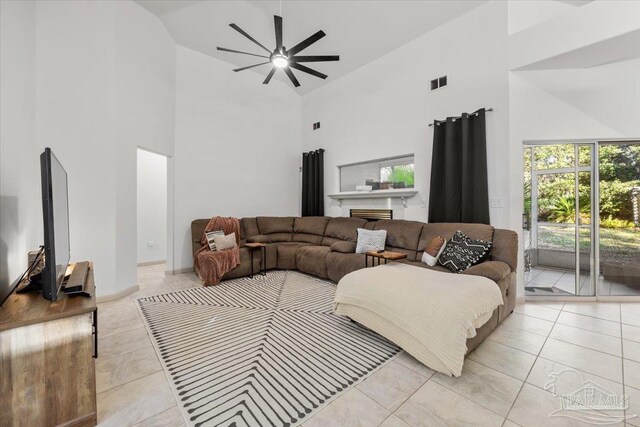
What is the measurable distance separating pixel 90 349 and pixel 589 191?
5099 mm

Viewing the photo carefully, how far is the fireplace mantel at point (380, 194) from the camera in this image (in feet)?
13.9

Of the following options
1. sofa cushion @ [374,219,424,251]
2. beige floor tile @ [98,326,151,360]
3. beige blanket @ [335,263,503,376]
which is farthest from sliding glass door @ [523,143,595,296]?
beige floor tile @ [98,326,151,360]

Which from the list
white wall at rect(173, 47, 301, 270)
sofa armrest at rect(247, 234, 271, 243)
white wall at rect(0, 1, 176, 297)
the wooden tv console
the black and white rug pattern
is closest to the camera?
the wooden tv console

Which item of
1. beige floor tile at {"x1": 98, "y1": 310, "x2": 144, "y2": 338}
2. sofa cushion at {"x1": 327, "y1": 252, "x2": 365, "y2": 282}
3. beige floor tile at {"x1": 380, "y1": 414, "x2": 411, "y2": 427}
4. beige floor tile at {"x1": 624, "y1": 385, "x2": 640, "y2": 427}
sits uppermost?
sofa cushion at {"x1": 327, "y1": 252, "x2": 365, "y2": 282}

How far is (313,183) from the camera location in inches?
232

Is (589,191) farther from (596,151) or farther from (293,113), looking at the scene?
(293,113)

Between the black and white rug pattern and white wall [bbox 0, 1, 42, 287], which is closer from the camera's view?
the black and white rug pattern

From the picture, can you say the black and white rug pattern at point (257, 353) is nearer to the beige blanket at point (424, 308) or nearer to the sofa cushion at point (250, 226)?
the beige blanket at point (424, 308)

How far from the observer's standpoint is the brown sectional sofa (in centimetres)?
275

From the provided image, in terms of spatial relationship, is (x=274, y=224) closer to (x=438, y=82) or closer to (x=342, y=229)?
(x=342, y=229)

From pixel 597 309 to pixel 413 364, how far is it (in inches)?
106

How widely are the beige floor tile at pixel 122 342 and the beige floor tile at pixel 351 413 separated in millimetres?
1643

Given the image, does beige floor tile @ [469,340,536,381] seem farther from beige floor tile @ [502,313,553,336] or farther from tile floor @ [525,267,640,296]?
tile floor @ [525,267,640,296]

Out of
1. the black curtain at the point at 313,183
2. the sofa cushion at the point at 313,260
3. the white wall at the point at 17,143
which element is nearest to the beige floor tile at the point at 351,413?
the white wall at the point at 17,143
